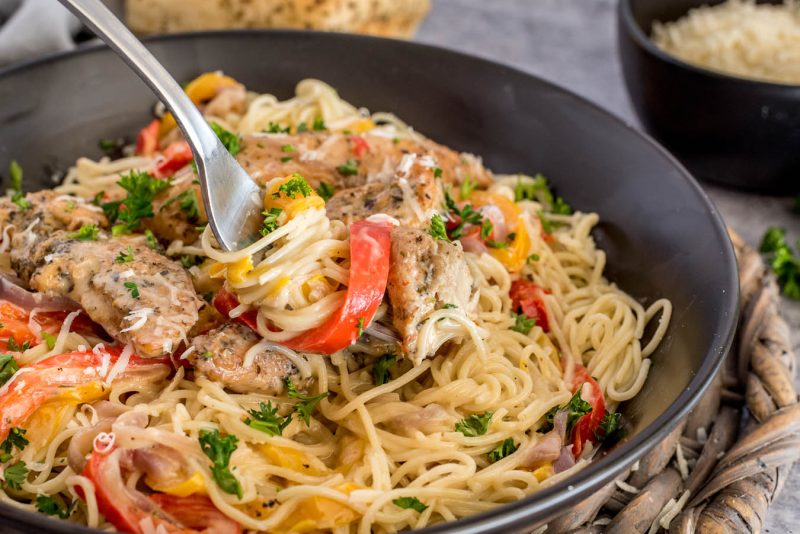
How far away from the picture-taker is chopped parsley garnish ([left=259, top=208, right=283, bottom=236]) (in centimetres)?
399

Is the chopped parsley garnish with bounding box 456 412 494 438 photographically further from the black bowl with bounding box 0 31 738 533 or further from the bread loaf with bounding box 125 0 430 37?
the bread loaf with bounding box 125 0 430 37

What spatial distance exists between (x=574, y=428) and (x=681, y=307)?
0.89 m

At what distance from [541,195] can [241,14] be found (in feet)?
10.3

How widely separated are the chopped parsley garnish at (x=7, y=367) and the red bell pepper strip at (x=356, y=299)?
1.04 metres

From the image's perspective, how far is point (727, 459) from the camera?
4.34 metres

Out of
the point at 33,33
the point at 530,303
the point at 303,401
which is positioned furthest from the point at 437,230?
the point at 33,33

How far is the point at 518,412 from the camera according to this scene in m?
4.23

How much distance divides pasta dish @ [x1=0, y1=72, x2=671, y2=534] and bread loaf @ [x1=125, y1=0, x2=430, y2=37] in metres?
2.81

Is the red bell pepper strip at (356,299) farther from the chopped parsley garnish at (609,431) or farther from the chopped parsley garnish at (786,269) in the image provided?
the chopped parsley garnish at (786,269)

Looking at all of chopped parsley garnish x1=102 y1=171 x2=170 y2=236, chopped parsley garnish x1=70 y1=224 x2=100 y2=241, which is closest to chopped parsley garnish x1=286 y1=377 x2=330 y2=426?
chopped parsley garnish x1=70 y1=224 x2=100 y2=241

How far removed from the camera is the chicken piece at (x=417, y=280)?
395 cm

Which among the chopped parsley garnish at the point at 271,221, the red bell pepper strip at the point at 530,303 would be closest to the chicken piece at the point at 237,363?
the chopped parsley garnish at the point at 271,221

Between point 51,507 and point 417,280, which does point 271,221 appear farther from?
point 51,507

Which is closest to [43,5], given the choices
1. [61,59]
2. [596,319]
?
[61,59]
